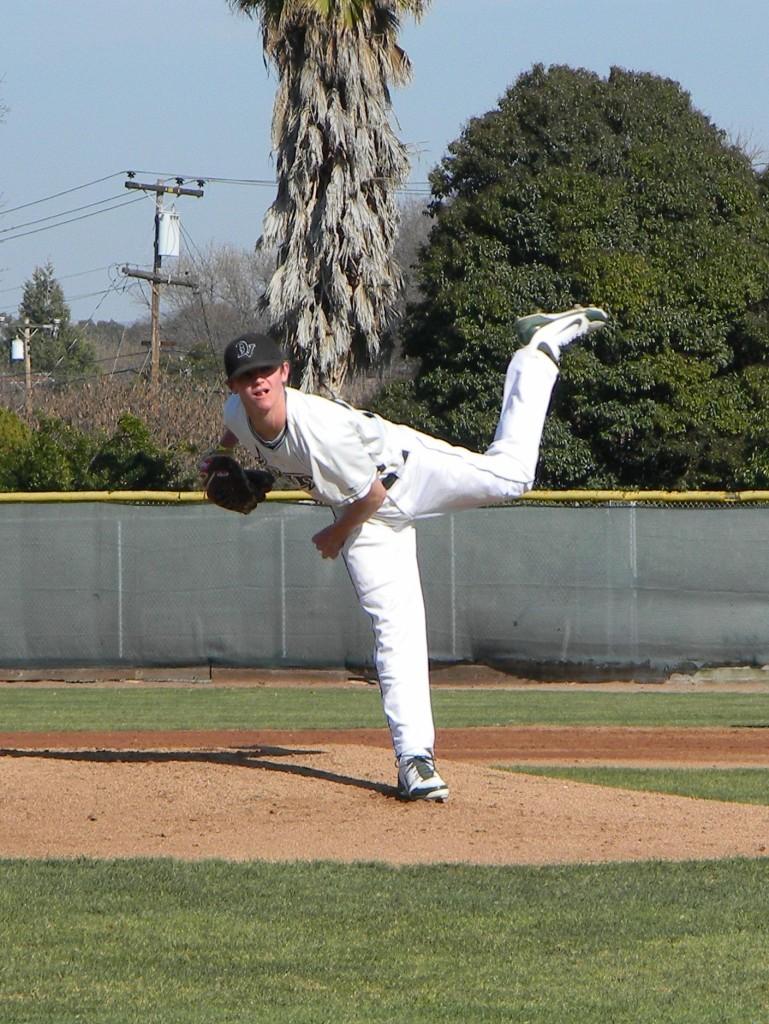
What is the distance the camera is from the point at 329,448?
590 cm

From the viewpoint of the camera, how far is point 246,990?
13.3 feet

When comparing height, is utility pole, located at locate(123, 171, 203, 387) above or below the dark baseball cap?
above

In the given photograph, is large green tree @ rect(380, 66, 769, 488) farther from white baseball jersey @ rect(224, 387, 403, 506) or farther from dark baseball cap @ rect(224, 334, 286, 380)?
dark baseball cap @ rect(224, 334, 286, 380)

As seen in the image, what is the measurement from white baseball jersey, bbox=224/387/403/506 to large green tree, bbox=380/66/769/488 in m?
16.4

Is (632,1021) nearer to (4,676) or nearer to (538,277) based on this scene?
(4,676)

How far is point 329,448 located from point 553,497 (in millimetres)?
11573

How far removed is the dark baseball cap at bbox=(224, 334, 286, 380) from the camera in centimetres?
585

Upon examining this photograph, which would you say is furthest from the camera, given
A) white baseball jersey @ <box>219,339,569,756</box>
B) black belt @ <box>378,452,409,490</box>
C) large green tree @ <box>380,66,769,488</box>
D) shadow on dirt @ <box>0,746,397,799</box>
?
large green tree @ <box>380,66,769,488</box>

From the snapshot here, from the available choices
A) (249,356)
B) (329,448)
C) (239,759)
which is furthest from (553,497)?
(249,356)

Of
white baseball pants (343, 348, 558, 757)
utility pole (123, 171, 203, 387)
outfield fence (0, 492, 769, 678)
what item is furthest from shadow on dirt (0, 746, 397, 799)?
utility pole (123, 171, 203, 387)

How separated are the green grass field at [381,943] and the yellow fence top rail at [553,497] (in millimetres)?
11354

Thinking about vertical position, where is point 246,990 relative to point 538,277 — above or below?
below

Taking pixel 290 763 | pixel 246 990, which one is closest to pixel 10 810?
pixel 290 763

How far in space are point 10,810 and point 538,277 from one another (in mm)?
17705
